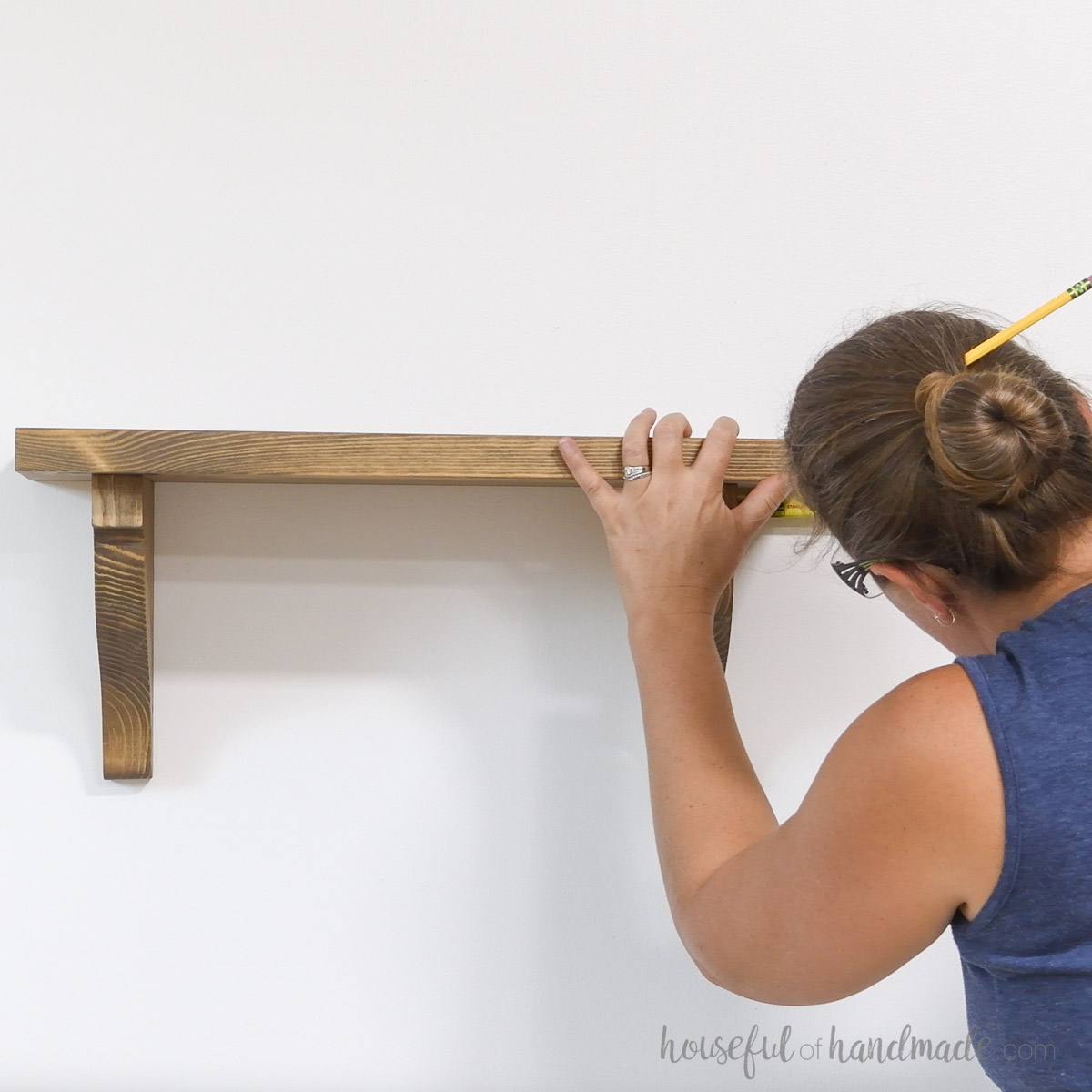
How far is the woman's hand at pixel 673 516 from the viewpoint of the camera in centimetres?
82

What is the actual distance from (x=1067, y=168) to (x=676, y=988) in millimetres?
907

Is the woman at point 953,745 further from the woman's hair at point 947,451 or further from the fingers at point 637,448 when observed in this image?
the fingers at point 637,448

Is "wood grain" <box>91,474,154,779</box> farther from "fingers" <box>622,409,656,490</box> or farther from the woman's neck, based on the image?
the woman's neck

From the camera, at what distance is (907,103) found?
973mm

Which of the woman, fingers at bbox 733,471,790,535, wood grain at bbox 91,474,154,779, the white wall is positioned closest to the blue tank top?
the woman

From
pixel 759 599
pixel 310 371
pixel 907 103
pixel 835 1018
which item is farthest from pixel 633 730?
pixel 907 103

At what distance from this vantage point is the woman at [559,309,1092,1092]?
565mm

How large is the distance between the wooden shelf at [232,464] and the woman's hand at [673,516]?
0.05 feet

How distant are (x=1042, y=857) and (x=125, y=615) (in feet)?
2.47

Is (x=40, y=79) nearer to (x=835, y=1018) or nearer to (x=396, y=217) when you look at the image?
(x=396, y=217)

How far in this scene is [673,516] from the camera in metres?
0.81

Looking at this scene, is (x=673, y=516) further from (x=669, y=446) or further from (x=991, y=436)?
(x=991, y=436)

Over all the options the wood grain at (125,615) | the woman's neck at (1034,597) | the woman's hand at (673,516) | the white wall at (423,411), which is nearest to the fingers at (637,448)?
the woman's hand at (673,516)

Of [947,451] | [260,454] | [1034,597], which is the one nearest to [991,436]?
[947,451]
